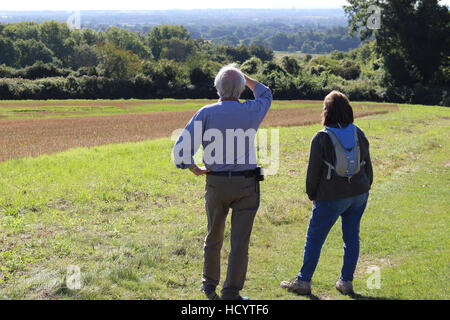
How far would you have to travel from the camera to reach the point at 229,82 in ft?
15.1

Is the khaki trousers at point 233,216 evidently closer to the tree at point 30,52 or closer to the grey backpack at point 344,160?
the grey backpack at point 344,160

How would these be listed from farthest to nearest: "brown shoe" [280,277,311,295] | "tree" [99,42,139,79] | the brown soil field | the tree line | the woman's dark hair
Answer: "tree" [99,42,139,79] → the tree line → the brown soil field → "brown shoe" [280,277,311,295] → the woman's dark hair

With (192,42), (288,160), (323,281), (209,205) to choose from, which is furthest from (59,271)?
(192,42)

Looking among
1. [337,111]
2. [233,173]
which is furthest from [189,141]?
[337,111]

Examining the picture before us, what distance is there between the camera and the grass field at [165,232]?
18.2 ft

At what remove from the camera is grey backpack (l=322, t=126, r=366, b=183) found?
4781 mm

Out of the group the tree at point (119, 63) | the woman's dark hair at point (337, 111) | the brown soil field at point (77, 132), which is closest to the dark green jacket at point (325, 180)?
the woman's dark hair at point (337, 111)

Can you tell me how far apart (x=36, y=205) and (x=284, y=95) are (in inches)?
2043

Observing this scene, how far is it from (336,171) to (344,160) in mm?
141

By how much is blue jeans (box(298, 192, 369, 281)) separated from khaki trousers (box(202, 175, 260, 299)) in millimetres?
747

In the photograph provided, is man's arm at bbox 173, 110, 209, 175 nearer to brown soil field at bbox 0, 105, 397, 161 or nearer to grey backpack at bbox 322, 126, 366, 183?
grey backpack at bbox 322, 126, 366, 183

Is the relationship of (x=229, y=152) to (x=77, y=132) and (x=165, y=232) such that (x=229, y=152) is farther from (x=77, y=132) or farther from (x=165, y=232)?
(x=77, y=132)

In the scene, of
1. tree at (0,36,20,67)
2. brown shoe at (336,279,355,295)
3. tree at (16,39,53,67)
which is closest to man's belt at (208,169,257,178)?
brown shoe at (336,279,355,295)

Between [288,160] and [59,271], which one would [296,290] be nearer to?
[59,271]
